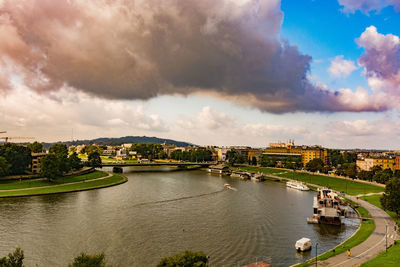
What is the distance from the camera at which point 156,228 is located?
162ft

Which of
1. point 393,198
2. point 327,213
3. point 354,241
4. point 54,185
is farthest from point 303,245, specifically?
point 54,185

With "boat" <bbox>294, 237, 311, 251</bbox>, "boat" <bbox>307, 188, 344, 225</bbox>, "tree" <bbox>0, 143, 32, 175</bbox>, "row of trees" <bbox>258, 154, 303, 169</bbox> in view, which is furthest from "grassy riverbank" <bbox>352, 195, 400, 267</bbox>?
"row of trees" <bbox>258, 154, 303, 169</bbox>

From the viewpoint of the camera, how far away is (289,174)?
13512 centimetres

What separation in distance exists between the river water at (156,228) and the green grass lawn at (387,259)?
7925mm

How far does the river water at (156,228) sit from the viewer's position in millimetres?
38500

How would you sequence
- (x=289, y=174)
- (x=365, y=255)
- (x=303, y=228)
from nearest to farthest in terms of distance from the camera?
1. (x=365, y=255)
2. (x=303, y=228)
3. (x=289, y=174)

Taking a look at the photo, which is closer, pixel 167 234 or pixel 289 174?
pixel 167 234

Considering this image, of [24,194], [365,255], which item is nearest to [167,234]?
[365,255]

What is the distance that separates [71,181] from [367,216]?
9007cm

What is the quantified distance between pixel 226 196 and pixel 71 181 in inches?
2187

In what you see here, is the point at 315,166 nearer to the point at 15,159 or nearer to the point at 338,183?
the point at 338,183

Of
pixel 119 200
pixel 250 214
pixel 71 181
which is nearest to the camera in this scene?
pixel 250 214

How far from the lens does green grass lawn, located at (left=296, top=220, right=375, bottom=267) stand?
1375 inches

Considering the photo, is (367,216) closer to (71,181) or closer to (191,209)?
(191,209)
